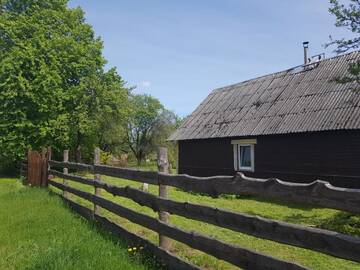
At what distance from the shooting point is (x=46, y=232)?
7938 millimetres

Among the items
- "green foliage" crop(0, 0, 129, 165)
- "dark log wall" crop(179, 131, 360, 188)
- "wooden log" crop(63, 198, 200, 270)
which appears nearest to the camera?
"wooden log" crop(63, 198, 200, 270)

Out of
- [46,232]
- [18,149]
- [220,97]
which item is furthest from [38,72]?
[46,232]

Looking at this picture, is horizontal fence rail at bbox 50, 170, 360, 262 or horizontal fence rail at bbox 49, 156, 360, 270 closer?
horizontal fence rail at bbox 50, 170, 360, 262

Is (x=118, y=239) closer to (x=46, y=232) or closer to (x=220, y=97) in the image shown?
(x=46, y=232)

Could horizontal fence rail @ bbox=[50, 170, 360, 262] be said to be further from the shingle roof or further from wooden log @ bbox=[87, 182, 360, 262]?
the shingle roof

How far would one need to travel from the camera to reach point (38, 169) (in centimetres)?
1655

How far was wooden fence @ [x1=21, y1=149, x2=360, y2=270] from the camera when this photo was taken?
3.55 meters

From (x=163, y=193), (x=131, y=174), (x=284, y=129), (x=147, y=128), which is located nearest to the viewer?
(x=163, y=193)

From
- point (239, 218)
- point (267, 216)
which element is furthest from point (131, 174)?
point (267, 216)

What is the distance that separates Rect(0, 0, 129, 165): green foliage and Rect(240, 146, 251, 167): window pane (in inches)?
527

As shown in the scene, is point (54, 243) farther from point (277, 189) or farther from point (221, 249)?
point (277, 189)

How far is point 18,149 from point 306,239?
2517 centimetres

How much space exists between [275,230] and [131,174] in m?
3.86

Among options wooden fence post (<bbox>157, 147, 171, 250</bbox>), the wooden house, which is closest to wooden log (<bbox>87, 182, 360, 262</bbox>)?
wooden fence post (<bbox>157, 147, 171, 250</bbox>)
